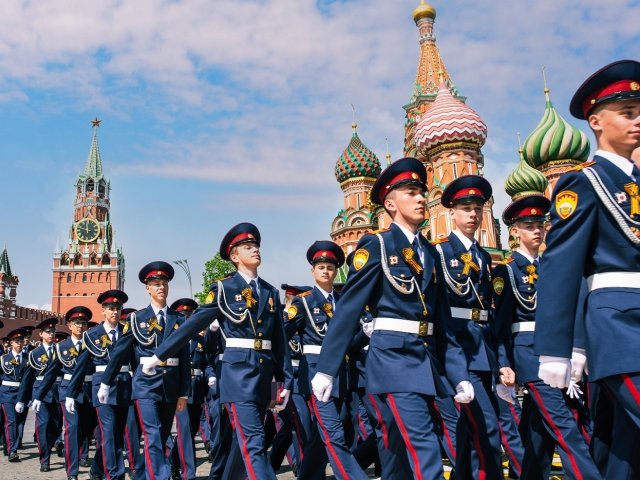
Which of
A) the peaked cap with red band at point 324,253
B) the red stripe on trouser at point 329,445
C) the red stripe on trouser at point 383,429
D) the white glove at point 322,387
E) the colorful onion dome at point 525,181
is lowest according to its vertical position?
the red stripe on trouser at point 329,445

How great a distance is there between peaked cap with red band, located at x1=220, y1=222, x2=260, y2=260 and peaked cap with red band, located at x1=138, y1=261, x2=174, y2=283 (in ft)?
5.11

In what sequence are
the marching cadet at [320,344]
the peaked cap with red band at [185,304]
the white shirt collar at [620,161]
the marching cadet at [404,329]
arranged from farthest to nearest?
the peaked cap with red band at [185,304] < the marching cadet at [320,344] < the marching cadet at [404,329] < the white shirt collar at [620,161]

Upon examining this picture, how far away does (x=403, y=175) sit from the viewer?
16.0 feet

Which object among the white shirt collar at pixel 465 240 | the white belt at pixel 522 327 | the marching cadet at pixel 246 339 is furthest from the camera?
the white shirt collar at pixel 465 240

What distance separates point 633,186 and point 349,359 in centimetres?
488

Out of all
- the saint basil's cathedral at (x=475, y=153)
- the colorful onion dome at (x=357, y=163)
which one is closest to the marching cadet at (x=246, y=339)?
the saint basil's cathedral at (x=475, y=153)

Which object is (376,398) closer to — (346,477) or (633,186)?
(346,477)

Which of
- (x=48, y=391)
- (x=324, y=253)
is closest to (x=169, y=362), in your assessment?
(x=324, y=253)

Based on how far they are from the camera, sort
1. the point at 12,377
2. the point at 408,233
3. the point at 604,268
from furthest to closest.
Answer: the point at 12,377, the point at 408,233, the point at 604,268

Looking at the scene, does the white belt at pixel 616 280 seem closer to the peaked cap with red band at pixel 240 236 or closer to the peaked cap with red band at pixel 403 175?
the peaked cap with red band at pixel 403 175

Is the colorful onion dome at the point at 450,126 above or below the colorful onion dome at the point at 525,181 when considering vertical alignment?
above

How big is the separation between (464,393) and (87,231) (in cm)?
11617

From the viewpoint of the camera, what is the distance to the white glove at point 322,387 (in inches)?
163

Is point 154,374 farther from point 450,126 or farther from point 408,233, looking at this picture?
point 450,126
